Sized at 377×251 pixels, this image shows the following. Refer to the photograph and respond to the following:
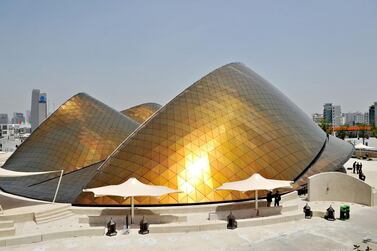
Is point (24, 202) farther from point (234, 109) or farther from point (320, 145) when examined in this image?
point (320, 145)

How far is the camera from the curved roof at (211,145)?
20000 mm

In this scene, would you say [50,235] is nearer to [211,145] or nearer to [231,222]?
[231,222]

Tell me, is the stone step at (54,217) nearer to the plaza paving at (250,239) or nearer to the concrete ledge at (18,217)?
the concrete ledge at (18,217)

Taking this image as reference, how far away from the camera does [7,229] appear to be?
599 inches

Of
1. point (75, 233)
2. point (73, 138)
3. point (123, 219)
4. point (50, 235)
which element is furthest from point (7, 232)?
point (73, 138)

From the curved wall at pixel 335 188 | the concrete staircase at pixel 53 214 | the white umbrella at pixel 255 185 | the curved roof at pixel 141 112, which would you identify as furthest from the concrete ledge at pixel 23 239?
the curved roof at pixel 141 112

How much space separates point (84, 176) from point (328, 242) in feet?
66.1

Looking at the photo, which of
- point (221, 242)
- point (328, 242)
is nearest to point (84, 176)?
point (221, 242)

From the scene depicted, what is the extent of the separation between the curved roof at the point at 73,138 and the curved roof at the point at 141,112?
15566 mm

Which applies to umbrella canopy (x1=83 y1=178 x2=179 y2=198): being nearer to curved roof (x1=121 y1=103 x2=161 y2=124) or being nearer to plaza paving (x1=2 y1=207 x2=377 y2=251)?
plaza paving (x1=2 y1=207 x2=377 y2=251)

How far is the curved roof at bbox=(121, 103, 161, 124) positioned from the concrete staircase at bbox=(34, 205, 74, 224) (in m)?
35.3

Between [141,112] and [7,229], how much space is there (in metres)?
41.3

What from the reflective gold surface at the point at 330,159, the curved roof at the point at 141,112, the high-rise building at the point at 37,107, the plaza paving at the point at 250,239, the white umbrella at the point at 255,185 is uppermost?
the high-rise building at the point at 37,107

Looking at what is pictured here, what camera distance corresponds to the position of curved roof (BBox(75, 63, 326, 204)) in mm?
20000
